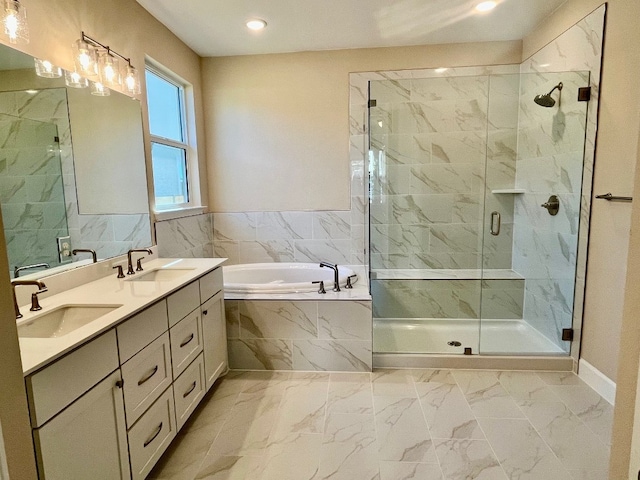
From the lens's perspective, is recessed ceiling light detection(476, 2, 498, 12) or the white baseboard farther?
recessed ceiling light detection(476, 2, 498, 12)

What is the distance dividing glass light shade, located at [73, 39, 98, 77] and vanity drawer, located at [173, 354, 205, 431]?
5.42 feet

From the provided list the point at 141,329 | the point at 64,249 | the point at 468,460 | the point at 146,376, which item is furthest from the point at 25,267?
the point at 468,460

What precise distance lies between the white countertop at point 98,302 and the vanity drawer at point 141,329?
0.13ft

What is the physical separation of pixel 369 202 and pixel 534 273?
1.52 m

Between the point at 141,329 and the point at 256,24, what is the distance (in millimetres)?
2357

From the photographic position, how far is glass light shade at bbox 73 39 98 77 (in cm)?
186

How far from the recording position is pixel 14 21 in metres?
1.48

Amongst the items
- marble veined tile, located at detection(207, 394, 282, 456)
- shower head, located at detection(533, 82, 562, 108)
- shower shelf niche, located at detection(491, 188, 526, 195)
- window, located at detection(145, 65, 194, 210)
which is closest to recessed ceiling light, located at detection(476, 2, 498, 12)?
shower head, located at detection(533, 82, 562, 108)

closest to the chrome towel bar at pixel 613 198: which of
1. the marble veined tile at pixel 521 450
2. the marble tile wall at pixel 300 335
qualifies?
the marble veined tile at pixel 521 450

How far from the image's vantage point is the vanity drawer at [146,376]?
1.41m

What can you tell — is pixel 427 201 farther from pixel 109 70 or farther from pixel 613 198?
pixel 109 70

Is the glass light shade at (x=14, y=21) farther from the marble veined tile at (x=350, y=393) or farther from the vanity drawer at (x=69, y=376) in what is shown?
the marble veined tile at (x=350, y=393)

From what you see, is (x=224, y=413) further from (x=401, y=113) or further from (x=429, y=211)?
(x=401, y=113)

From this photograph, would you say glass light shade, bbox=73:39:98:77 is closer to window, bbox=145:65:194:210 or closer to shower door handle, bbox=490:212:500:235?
window, bbox=145:65:194:210
